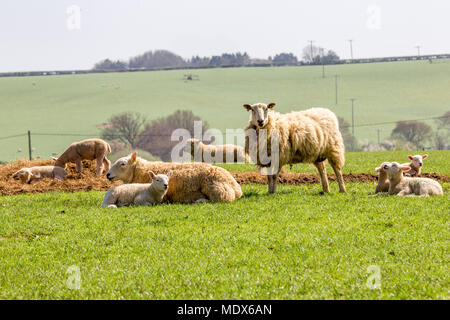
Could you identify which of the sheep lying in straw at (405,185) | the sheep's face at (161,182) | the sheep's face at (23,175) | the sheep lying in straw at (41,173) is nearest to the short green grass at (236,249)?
the sheep's face at (161,182)

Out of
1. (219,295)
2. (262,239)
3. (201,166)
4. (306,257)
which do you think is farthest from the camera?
(201,166)

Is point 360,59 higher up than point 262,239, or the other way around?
point 360,59

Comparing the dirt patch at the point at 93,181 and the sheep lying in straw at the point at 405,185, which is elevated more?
the sheep lying in straw at the point at 405,185

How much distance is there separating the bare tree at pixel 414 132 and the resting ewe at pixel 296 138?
78.5 meters

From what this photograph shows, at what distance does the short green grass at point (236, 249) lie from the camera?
6.84m

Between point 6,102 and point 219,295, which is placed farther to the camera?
point 6,102

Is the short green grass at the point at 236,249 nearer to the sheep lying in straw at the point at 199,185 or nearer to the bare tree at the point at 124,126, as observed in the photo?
the sheep lying in straw at the point at 199,185

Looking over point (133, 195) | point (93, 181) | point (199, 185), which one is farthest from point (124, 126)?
point (199, 185)

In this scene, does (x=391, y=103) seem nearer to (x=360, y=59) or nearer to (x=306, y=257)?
(x=360, y=59)

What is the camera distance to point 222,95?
106 m

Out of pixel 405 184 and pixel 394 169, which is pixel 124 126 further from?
pixel 394 169

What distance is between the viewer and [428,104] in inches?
3907
